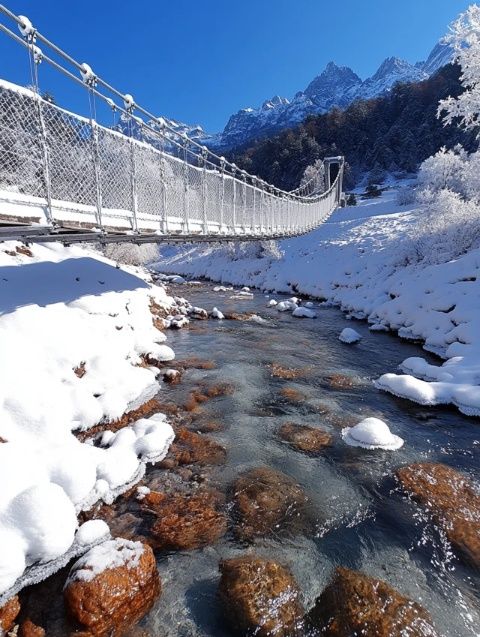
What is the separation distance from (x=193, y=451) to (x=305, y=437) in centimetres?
126

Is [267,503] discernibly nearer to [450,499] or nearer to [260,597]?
[260,597]

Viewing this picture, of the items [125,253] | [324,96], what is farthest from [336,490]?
[324,96]

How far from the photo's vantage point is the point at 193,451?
3.85 m

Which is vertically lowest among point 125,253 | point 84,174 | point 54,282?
point 54,282

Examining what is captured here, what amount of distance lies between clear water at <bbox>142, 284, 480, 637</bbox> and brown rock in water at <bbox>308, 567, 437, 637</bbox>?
0.07 metres

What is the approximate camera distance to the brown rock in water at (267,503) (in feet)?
9.39

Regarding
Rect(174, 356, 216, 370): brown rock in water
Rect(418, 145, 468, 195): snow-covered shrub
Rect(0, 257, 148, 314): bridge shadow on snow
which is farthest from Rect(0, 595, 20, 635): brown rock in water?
Rect(418, 145, 468, 195): snow-covered shrub

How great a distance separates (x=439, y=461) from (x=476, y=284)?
612cm

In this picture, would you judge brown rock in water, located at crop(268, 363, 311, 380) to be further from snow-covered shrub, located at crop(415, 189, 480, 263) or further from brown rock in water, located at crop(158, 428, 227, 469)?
snow-covered shrub, located at crop(415, 189, 480, 263)

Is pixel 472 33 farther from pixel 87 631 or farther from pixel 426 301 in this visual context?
pixel 87 631

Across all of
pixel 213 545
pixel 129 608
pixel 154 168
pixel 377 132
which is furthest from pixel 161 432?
pixel 377 132

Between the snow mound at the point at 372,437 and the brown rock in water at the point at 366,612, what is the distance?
66.6 inches

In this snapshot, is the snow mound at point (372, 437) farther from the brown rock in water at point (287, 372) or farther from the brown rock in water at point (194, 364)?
the brown rock in water at point (194, 364)

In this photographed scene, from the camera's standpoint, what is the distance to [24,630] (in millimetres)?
2059
